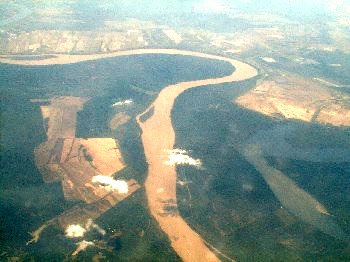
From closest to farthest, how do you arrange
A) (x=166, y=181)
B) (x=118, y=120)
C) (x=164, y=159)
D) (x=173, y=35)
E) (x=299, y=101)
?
(x=166, y=181) → (x=164, y=159) → (x=118, y=120) → (x=299, y=101) → (x=173, y=35)

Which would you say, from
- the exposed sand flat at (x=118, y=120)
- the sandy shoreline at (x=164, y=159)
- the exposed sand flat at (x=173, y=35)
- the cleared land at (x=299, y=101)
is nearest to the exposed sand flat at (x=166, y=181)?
the sandy shoreline at (x=164, y=159)

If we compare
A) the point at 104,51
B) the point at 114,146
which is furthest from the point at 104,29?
the point at 114,146

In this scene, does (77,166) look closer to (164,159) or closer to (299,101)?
(164,159)

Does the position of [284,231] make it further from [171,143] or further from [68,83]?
[68,83]

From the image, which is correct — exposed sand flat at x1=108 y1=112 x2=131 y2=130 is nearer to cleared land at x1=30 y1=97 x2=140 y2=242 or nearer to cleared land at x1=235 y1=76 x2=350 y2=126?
cleared land at x1=30 y1=97 x2=140 y2=242

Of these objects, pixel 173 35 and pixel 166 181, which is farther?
pixel 173 35

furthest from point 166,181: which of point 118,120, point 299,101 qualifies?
point 299,101

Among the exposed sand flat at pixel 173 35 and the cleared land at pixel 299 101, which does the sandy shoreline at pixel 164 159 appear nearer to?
the cleared land at pixel 299 101

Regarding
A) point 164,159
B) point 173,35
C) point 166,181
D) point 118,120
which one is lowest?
point 166,181
